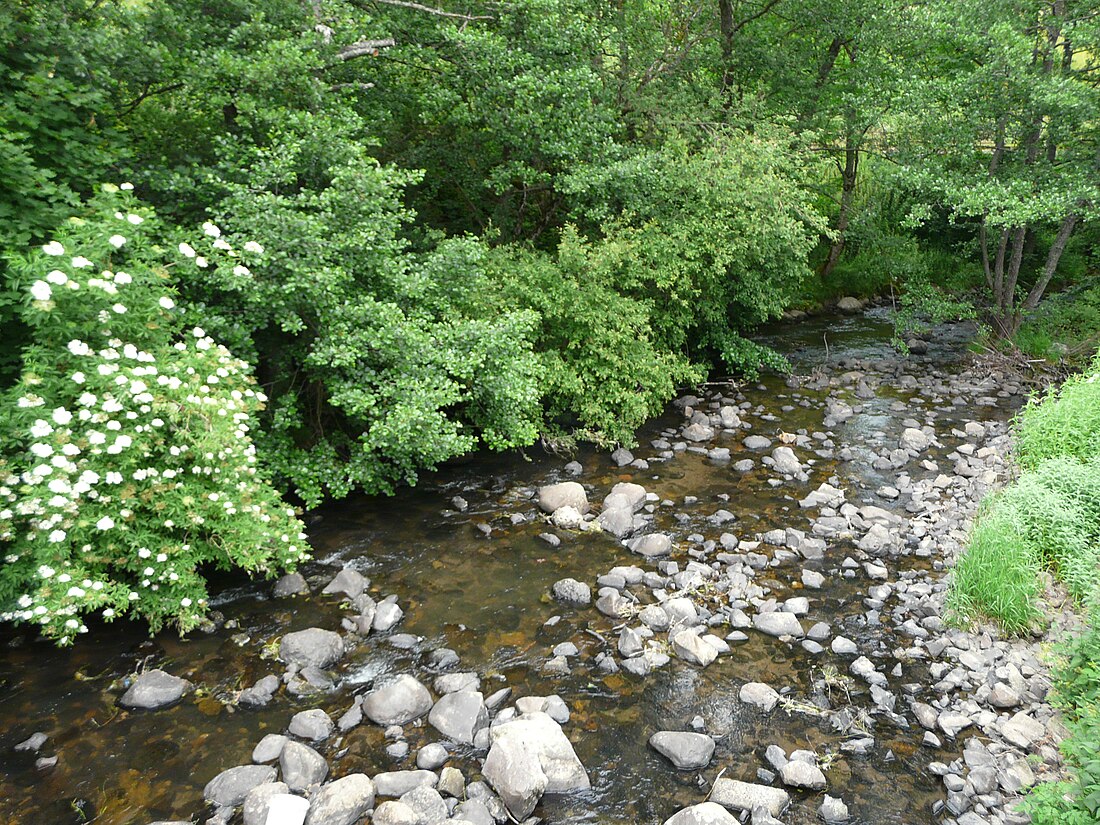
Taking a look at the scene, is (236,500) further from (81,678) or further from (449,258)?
(449,258)

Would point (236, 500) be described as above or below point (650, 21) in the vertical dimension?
below

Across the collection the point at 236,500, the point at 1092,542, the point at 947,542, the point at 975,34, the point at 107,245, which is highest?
the point at 975,34

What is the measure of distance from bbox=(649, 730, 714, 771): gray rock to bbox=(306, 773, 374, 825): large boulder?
226 cm

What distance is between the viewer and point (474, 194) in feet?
41.8

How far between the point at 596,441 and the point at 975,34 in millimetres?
10639

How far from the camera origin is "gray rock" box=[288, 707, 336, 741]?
5516mm

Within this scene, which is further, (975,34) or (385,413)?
(975,34)

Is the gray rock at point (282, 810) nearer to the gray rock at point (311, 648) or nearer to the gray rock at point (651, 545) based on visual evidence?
the gray rock at point (311, 648)

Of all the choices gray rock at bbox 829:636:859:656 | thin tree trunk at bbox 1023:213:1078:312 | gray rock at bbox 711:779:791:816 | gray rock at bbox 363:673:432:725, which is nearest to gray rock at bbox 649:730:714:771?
gray rock at bbox 711:779:791:816

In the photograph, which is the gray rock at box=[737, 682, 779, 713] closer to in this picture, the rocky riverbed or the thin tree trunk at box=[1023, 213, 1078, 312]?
the rocky riverbed

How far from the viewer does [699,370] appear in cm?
1315

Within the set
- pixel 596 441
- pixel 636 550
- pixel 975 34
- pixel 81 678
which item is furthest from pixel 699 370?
pixel 81 678

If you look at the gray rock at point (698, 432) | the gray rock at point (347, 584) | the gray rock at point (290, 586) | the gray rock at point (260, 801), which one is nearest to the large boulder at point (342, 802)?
the gray rock at point (260, 801)

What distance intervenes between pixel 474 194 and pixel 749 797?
1085 centimetres
